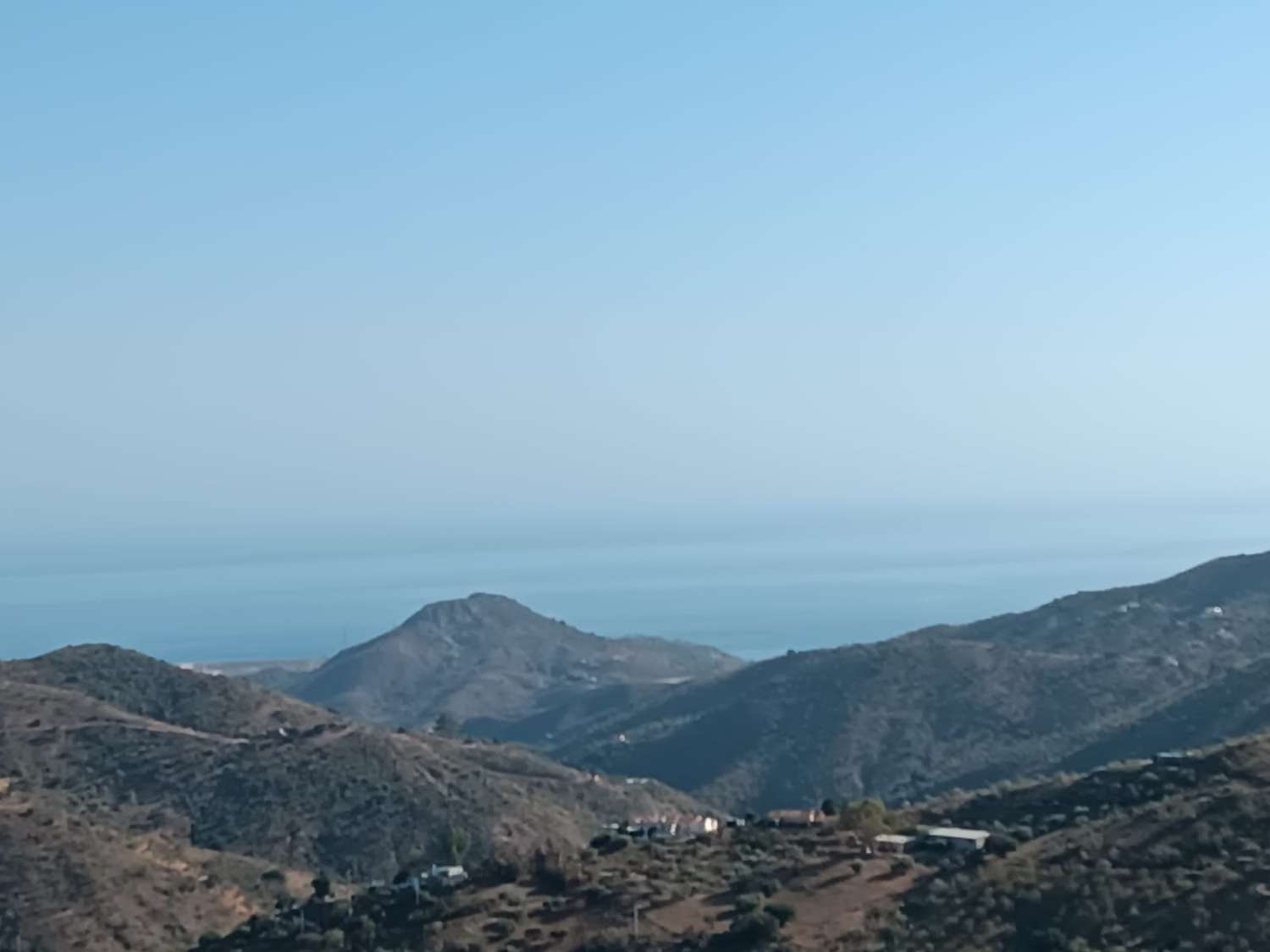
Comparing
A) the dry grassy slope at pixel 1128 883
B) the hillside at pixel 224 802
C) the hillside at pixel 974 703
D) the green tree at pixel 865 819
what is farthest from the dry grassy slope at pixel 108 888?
the hillside at pixel 974 703

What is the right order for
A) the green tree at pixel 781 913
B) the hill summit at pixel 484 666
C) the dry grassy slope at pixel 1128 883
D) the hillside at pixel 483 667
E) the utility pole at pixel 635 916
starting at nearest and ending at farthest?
the dry grassy slope at pixel 1128 883
the green tree at pixel 781 913
the utility pole at pixel 635 916
the hillside at pixel 483 667
the hill summit at pixel 484 666

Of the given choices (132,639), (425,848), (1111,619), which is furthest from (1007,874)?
(132,639)

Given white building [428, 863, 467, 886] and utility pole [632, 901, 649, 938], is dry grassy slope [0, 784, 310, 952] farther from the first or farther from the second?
utility pole [632, 901, 649, 938]

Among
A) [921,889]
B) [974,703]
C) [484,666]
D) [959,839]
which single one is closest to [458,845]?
[959,839]

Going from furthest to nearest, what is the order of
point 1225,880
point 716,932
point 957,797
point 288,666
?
point 288,666 < point 957,797 < point 716,932 < point 1225,880

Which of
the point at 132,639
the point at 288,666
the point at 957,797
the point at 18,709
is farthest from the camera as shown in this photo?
the point at 132,639

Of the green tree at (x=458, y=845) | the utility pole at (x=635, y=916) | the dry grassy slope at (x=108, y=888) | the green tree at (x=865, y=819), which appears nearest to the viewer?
the utility pole at (x=635, y=916)

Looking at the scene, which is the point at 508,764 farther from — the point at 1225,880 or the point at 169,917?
the point at 1225,880

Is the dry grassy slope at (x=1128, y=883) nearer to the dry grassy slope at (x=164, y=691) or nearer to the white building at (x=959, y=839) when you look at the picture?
the white building at (x=959, y=839)
